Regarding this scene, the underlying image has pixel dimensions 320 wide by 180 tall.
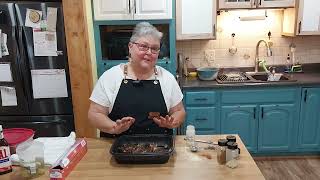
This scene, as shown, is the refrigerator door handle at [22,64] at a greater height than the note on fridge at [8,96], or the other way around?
the refrigerator door handle at [22,64]

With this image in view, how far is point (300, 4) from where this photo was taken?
10.3 feet

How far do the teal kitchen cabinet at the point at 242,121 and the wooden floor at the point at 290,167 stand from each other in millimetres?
295

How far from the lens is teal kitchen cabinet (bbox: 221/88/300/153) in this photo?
10.2ft

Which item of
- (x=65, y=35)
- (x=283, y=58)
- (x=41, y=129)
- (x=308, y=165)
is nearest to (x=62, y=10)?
(x=65, y=35)

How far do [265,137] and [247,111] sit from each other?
1.21 feet

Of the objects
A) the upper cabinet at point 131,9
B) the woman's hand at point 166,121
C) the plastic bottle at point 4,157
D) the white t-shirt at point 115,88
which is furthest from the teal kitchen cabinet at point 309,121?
the plastic bottle at point 4,157

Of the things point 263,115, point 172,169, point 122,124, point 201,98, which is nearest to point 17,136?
point 122,124

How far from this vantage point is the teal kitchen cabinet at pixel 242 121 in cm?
315

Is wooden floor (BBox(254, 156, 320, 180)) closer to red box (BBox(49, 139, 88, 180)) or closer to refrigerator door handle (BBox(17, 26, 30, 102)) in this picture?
red box (BBox(49, 139, 88, 180))

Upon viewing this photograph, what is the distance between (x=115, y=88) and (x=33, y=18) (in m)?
1.31

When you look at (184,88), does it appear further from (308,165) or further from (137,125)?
(308,165)

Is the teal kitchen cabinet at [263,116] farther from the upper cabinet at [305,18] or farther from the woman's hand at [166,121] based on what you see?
the woman's hand at [166,121]

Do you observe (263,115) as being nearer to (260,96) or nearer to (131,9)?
(260,96)

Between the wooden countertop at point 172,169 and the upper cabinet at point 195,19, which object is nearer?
the wooden countertop at point 172,169
